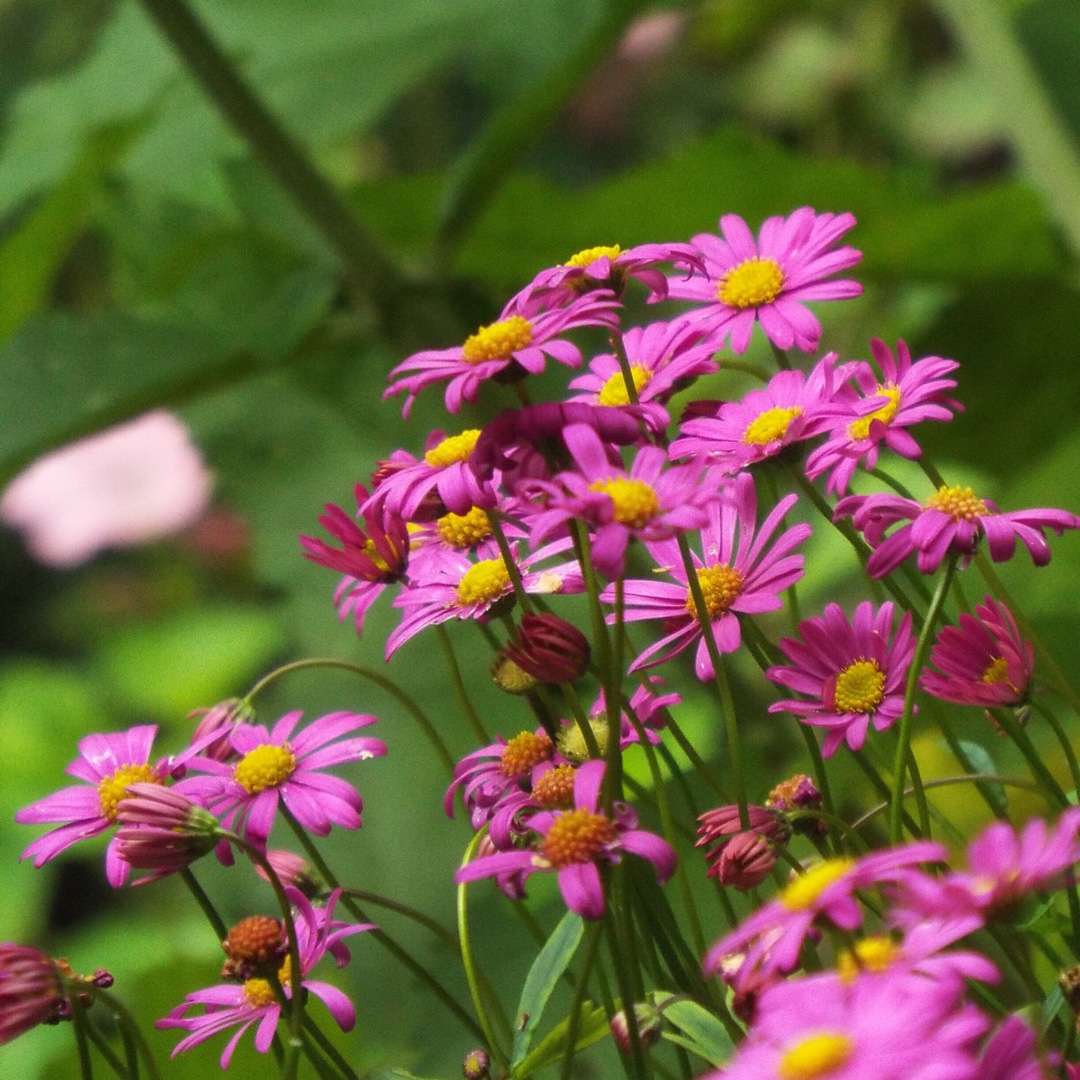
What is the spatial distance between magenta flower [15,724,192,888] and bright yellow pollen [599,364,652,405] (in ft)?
0.28

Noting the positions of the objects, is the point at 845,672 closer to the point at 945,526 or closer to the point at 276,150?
the point at 945,526

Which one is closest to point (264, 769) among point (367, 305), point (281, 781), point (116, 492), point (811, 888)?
point (281, 781)

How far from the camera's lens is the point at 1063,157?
64cm

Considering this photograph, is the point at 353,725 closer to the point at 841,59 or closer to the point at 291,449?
the point at 291,449

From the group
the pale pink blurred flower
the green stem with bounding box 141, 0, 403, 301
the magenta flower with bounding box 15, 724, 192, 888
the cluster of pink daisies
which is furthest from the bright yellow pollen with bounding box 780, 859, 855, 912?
the pale pink blurred flower

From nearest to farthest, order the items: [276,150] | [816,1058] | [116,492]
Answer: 1. [816,1058]
2. [276,150]
3. [116,492]

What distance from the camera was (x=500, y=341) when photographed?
0.68 ft

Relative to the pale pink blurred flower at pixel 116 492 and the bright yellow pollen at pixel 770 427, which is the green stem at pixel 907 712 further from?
the pale pink blurred flower at pixel 116 492

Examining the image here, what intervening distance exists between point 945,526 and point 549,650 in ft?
0.19

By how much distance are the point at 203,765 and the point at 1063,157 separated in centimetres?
54

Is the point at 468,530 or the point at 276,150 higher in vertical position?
the point at 276,150

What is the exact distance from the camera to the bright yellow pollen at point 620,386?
22 cm

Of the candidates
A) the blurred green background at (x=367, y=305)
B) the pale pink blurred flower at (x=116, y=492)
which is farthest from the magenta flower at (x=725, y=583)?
the pale pink blurred flower at (x=116, y=492)

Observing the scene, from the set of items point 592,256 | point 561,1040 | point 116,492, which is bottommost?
point 561,1040
